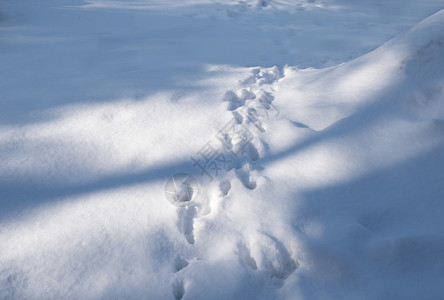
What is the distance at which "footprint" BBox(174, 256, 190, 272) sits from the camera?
137 centimetres

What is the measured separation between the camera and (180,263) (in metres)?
1.39

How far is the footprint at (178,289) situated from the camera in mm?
1263

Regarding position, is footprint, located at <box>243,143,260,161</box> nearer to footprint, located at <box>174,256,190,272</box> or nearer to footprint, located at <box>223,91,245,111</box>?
footprint, located at <box>223,91,245,111</box>

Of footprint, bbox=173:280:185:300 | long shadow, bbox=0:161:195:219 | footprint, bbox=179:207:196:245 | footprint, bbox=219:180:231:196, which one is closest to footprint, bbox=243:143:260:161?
footprint, bbox=219:180:231:196

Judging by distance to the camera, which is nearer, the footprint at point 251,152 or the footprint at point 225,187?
the footprint at point 225,187

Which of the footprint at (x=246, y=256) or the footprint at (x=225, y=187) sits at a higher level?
the footprint at (x=225, y=187)

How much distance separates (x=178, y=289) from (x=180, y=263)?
0.13 meters

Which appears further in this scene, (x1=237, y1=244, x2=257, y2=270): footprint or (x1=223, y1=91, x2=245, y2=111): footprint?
(x1=223, y1=91, x2=245, y2=111): footprint

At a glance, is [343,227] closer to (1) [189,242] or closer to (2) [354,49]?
(1) [189,242]

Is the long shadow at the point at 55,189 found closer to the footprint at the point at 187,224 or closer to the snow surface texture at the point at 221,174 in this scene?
the snow surface texture at the point at 221,174

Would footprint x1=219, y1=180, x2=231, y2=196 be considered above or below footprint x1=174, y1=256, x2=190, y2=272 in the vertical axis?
above

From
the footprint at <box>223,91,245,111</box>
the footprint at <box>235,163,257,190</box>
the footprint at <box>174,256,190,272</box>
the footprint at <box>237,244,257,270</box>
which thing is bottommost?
the footprint at <box>174,256,190,272</box>

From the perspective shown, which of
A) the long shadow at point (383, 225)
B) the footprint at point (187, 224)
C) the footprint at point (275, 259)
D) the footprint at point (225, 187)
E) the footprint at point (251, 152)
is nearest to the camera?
the long shadow at point (383, 225)

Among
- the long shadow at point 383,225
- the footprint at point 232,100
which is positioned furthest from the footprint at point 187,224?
the footprint at point 232,100
